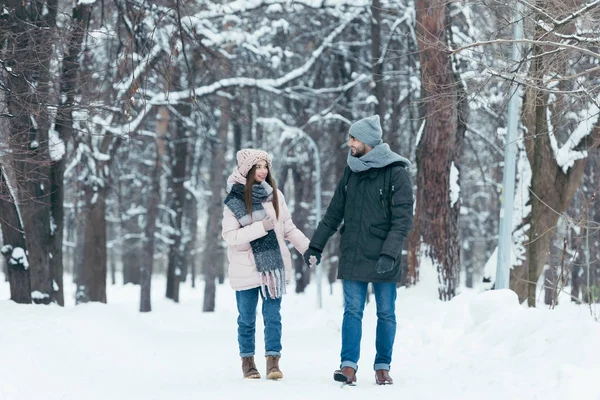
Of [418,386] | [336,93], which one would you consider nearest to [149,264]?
[336,93]

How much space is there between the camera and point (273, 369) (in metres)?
7.35

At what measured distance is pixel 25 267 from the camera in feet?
42.2

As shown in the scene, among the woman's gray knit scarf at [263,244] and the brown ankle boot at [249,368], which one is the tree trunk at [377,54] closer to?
the woman's gray knit scarf at [263,244]

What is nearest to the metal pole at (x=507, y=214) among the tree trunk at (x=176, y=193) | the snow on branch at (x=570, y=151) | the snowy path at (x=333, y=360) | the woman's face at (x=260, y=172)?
the snowy path at (x=333, y=360)

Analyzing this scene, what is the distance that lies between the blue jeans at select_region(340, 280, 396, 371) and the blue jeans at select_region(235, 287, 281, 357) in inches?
23.9

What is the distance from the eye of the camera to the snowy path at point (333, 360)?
6379 millimetres

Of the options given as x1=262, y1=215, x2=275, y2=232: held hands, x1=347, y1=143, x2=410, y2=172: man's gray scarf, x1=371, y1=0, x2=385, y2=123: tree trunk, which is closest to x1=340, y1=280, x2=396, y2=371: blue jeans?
x1=262, y1=215, x2=275, y2=232: held hands

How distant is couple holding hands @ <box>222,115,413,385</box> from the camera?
22.6ft

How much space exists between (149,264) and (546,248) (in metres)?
13.8

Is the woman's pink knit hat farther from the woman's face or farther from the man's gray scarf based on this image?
the man's gray scarf

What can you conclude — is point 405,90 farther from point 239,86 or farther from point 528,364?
point 528,364

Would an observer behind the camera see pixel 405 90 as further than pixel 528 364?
Yes

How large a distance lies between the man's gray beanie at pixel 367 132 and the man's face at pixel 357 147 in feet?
0.13

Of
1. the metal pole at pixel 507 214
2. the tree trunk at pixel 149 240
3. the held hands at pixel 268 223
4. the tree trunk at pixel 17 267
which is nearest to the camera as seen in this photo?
the held hands at pixel 268 223
